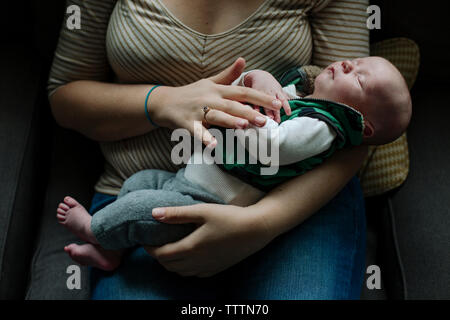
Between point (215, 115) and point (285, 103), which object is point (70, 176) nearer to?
point (215, 115)

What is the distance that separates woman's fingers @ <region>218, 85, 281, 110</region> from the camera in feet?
2.74

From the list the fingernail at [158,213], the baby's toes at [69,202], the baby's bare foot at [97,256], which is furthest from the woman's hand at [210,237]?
the baby's toes at [69,202]

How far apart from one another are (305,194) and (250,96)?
239 mm

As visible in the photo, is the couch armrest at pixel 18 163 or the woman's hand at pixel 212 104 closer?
the woman's hand at pixel 212 104

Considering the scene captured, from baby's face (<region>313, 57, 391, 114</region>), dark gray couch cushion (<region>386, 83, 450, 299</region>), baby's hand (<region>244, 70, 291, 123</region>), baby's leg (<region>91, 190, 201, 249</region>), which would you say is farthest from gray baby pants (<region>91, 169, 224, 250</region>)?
dark gray couch cushion (<region>386, 83, 450, 299</region>)

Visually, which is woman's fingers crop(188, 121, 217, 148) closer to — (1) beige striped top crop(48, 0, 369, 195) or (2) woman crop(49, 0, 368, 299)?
(2) woman crop(49, 0, 368, 299)

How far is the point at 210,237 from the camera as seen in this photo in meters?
0.85

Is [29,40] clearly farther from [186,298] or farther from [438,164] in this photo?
[438,164]

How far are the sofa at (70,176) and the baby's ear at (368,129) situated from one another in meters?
0.27

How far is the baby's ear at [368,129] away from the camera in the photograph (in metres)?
0.92

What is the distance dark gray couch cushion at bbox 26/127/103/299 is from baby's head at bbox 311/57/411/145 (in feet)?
2.16

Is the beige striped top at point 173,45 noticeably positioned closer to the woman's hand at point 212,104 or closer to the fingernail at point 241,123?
the woman's hand at point 212,104

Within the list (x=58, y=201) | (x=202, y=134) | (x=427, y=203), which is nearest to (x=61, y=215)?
(x=58, y=201)

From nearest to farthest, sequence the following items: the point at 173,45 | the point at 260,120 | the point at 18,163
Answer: the point at 260,120 < the point at 173,45 < the point at 18,163
